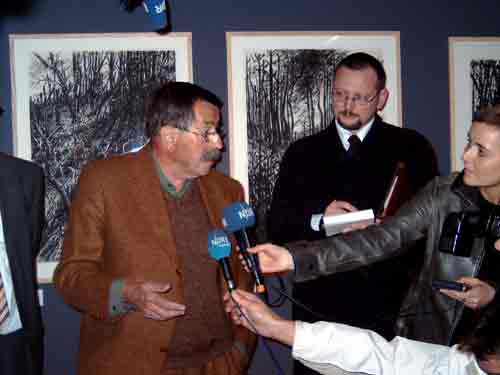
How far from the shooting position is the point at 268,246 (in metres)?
2.09

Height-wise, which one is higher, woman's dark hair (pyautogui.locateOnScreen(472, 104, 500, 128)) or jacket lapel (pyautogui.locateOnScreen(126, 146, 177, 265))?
woman's dark hair (pyautogui.locateOnScreen(472, 104, 500, 128))

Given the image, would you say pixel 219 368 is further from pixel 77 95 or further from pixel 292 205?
pixel 77 95

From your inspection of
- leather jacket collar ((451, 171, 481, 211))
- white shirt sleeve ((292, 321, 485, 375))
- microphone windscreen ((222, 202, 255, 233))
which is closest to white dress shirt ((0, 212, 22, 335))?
microphone windscreen ((222, 202, 255, 233))

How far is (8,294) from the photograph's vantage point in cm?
235

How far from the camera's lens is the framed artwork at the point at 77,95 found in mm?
3186

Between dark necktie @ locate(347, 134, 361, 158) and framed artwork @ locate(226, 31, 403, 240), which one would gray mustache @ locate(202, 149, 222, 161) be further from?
framed artwork @ locate(226, 31, 403, 240)

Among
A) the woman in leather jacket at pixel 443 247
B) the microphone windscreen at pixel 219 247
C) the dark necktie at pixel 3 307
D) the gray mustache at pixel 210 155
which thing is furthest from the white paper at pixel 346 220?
the dark necktie at pixel 3 307

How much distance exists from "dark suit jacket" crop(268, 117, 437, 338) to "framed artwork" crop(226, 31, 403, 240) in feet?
1.24

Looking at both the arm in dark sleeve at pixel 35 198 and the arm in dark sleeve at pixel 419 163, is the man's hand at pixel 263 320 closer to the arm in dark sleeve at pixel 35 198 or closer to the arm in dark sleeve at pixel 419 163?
the arm in dark sleeve at pixel 35 198

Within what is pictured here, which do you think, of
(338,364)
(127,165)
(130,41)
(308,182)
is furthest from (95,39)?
(338,364)

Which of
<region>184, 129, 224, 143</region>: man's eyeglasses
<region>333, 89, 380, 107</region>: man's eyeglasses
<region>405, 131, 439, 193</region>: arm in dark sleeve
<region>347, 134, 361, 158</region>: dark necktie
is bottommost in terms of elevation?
<region>405, 131, 439, 193</region>: arm in dark sleeve

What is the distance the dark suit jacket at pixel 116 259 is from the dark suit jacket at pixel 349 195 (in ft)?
3.12

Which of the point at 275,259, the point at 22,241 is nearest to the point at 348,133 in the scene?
the point at 275,259

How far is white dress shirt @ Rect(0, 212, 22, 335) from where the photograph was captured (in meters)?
2.34
